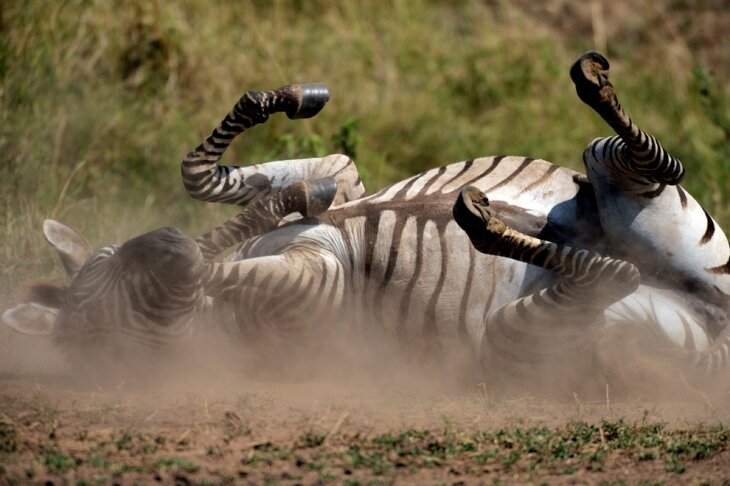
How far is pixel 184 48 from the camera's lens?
23.5 feet

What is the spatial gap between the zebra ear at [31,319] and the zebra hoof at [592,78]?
202cm

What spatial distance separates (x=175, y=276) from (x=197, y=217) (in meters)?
2.46

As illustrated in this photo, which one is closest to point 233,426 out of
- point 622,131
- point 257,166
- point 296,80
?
point 257,166

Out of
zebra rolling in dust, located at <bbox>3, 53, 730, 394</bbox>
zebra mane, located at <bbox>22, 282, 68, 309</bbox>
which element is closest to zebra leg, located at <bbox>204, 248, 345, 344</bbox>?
zebra rolling in dust, located at <bbox>3, 53, 730, 394</bbox>

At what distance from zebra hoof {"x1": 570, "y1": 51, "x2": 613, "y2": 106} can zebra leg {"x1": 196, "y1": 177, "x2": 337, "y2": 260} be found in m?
0.99

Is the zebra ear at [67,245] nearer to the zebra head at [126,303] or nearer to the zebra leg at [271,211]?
the zebra head at [126,303]

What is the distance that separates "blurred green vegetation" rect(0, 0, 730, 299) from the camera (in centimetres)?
619

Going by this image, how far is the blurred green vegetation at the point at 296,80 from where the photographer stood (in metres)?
6.19

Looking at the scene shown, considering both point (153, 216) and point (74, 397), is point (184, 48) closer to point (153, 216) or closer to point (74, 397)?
point (153, 216)

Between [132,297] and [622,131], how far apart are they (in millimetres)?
1785

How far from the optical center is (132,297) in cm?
387

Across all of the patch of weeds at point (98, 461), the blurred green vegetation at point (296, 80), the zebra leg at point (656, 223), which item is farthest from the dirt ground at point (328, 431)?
the blurred green vegetation at point (296, 80)

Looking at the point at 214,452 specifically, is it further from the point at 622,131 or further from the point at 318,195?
the point at 622,131

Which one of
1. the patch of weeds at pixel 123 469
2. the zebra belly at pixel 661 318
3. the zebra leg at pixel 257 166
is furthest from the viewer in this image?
the zebra leg at pixel 257 166
